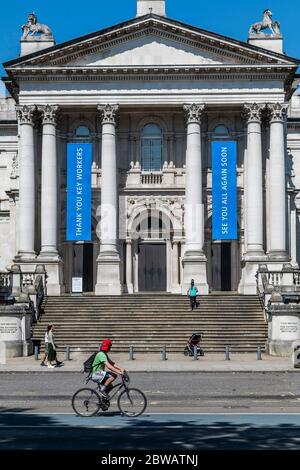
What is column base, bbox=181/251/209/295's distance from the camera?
170 feet

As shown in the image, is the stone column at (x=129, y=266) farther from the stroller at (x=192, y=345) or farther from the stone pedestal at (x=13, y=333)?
the stroller at (x=192, y=345)

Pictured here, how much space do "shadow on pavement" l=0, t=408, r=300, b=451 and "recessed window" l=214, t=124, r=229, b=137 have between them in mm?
38970

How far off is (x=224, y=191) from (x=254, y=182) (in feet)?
6.00

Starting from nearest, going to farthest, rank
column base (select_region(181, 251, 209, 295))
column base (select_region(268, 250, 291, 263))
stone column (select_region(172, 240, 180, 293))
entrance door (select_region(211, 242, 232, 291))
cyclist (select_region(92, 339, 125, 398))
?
cyclist (select_region(92, 339, 125, 398)) → column base (select_region(181, 251, 209, 295)) → column base (select_region(268, 250, 291, 263)) → stone column (select_region(172, 240, 180, 293)) → entrance door (select_region(211, 242, 232, 291))

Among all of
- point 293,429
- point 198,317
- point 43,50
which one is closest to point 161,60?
point 43,50

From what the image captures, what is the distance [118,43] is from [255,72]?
27.1ft

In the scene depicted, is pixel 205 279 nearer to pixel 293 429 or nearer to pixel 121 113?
pixel 121 113

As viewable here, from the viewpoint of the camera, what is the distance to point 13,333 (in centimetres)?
3894

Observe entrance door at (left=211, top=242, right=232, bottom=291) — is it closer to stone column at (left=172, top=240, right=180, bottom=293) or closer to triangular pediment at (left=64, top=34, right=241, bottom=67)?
stone column at (left=172, top=240, right=180, bottom=293)

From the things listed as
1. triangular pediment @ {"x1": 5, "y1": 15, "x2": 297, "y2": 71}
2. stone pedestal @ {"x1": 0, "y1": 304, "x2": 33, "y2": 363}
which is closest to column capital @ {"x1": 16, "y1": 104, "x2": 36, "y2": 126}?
triangular pediment @ {"x1": 5, "y1": 15, "x2": 297, "y2": 71}

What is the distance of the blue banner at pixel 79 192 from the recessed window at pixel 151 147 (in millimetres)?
4064

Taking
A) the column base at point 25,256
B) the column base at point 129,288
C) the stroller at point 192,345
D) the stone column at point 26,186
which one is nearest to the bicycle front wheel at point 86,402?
the stroller at point 192,345
